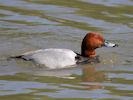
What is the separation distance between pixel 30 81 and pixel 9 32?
3986mm

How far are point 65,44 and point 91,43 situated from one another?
1.41 metres

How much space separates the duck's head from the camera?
12.0 m

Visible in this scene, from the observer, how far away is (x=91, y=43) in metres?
12.0

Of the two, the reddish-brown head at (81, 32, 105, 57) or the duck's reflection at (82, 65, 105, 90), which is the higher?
the reddish-brown head at (81, 32, 105, 57)

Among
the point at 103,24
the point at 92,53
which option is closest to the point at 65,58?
the point at 92,53

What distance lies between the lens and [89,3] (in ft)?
54.8

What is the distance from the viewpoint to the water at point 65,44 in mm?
9414

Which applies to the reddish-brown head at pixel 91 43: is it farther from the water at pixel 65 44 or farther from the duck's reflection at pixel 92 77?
the duck's reflection at pixel 92 77

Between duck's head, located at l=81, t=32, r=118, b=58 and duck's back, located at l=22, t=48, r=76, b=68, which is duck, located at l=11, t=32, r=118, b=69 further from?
duck's head, located at l=81, t=32, r=118, b=58

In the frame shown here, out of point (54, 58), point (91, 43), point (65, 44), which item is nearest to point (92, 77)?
point (54, 58)

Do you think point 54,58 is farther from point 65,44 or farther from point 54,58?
point 65,44

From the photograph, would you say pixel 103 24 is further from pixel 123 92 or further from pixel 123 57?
pixel 123 92

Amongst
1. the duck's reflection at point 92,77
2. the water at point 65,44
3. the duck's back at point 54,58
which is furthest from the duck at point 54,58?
the duck's reflection at point 92,77

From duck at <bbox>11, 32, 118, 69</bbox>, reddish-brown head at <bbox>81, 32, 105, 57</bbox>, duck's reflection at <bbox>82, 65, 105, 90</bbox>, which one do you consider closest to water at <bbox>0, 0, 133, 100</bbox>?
duck's reflection at <bbox>82, 65, 105, 90</bbox>
